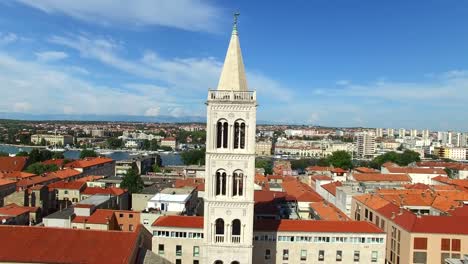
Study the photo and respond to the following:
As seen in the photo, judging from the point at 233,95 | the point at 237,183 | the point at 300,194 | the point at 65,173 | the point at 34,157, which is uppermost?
the point at 233,95

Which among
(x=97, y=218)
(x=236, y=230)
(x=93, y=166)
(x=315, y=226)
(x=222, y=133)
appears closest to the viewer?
(x=222, y=133)

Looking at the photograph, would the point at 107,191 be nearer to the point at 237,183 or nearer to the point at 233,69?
the point at 237,183

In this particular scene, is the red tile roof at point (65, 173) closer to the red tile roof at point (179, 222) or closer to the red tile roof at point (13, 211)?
the red tile roof at point (13, 211)

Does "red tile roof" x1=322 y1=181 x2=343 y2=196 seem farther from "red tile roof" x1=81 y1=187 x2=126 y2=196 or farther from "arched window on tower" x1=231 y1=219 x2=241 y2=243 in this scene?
"arched window on tower" x1=231 y1=219 x2=241 y2=243

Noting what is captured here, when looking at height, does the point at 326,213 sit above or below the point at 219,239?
below

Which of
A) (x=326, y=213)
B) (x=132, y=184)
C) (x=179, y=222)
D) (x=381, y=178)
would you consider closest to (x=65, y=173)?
(x=132, y=184)

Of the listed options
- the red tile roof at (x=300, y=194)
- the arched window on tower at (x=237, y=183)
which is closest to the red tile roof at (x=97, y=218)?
the arched window on tower at (x=237, y=183)

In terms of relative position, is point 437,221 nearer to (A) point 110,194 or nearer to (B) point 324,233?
(B) point 324,233

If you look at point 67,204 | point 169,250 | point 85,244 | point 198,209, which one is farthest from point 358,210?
point 67,204
